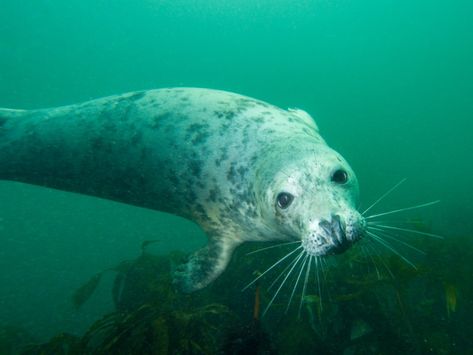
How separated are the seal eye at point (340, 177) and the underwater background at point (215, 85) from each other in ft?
4.78

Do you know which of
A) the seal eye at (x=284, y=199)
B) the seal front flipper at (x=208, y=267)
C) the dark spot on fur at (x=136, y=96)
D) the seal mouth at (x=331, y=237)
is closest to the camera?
the seal mouth at (x=331, y=237)

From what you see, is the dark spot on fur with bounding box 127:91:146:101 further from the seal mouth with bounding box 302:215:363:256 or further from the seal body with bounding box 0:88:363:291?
the seal mouth with bounding box 302:215:363:256

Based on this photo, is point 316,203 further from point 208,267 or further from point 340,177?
point 208,267

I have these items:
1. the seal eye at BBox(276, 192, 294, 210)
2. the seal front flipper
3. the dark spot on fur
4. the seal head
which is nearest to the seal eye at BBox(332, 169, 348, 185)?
the seal head

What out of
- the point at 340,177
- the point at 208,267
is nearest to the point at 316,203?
the point at 340,177

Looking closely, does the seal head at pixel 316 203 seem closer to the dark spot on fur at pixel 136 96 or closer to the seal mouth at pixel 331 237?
the seal mouth at pixel 331 237

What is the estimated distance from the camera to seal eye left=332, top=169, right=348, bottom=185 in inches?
91.4

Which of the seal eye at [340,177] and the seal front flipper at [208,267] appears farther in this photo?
the seal front flipper at [208,267]

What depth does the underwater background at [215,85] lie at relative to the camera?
9883 mm

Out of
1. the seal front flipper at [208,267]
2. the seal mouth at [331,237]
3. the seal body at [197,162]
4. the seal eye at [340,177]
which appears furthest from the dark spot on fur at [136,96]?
the seal mouth at [331,237]

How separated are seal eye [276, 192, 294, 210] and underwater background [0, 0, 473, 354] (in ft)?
4.95

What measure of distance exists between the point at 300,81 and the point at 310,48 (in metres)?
11.8

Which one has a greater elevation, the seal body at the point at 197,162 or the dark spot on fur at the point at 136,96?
the dark spot on fur at the point at 136,96

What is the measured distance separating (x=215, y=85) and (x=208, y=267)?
92.0 m
